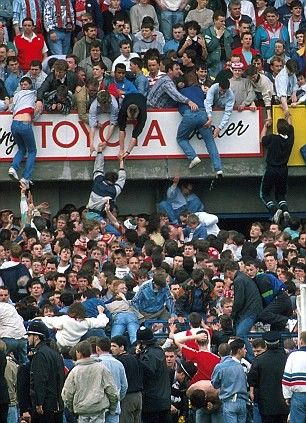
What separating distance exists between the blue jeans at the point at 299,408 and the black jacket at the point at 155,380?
1703 millimetres

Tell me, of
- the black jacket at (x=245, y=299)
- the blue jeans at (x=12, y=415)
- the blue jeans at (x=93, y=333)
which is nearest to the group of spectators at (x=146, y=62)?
the black jacket at (x=245, y=299)

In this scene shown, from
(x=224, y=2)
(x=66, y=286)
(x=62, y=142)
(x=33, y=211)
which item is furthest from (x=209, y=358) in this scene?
(x=224, y=2)

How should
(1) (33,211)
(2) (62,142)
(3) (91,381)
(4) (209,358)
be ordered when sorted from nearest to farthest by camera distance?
(3) (91,381)
(4) (209,358)
(1) (33,211)
(2) (62,142)

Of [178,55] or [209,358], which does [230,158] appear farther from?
[209,358]

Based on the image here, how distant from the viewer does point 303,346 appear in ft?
83.1

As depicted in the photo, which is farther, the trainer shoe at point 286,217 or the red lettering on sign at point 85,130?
the red lettering on sign at point 85,130

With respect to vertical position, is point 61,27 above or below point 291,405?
above

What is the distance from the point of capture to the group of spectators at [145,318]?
25328mm

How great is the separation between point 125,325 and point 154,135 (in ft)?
27.6

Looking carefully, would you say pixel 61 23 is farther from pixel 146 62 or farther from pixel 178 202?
pixel 178 202

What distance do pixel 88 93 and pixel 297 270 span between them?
658 centimetres

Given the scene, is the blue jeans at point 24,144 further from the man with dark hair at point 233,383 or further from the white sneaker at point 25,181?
the man with dark hair at point 233,383

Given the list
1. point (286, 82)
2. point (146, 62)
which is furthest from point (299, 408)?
point (146, 62)

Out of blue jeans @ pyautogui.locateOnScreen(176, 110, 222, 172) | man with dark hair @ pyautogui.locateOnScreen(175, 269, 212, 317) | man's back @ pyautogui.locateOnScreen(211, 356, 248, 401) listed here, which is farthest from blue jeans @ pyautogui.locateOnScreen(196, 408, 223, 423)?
blue jeans @ pyautogui.locateOnScreen(176, 110, 222, 172)
